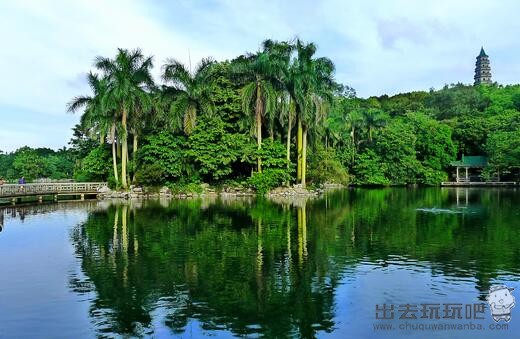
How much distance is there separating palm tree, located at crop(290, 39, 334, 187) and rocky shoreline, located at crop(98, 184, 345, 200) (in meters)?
1.78

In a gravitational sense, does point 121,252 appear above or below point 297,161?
below

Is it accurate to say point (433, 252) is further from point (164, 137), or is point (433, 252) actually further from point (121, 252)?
point (164, 137)

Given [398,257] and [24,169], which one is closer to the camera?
[398,257]

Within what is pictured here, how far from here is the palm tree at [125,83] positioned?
142 ft

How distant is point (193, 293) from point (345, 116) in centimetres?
6453

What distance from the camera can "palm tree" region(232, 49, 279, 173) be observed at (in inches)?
1780

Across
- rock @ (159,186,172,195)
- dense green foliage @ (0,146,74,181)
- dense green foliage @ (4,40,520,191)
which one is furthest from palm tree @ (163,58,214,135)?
dense green foliage @ (0,146,74,181)

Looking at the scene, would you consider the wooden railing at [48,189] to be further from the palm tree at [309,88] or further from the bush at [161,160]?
the palm tree at [309,88]

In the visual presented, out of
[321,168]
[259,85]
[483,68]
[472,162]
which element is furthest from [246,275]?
[483,68]

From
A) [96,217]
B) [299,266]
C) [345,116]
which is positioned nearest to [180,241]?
[299,266]

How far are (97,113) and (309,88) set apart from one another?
66.0 feet

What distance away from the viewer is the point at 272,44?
47.4 m

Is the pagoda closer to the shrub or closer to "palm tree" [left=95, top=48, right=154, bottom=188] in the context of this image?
the shrub

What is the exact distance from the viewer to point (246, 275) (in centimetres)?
1349
